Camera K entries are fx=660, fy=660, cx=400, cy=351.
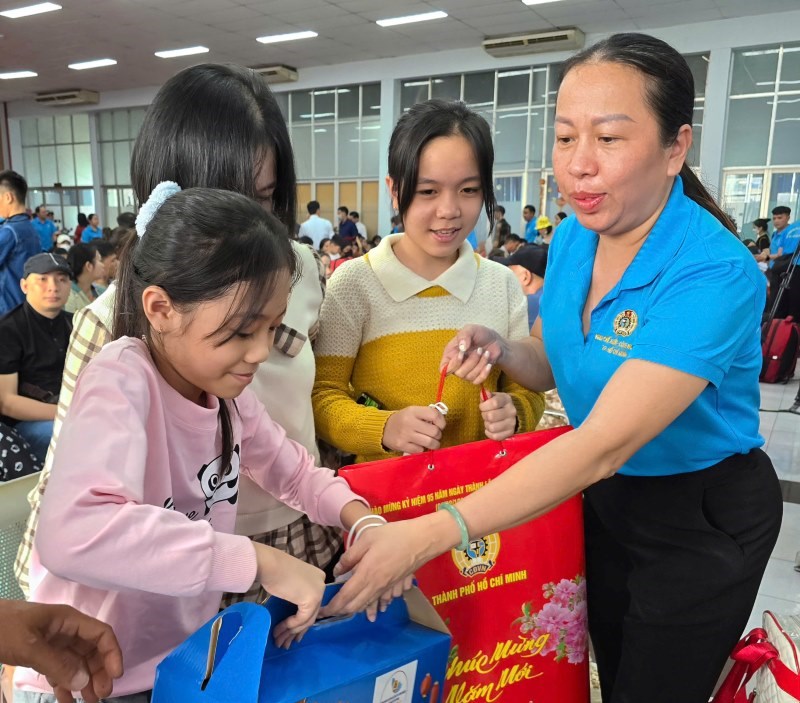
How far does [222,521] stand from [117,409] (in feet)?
0.97

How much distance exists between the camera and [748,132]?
930 centimetres

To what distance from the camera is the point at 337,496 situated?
106cm

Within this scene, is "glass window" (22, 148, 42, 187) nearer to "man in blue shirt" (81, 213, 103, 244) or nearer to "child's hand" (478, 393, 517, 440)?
"man in blue shirt" (81, 213, 103, 244)

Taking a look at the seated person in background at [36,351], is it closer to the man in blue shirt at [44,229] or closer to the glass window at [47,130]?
the man in blue shirt at [44,229]

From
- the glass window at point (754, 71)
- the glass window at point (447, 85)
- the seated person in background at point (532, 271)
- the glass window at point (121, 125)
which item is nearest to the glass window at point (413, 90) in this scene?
the glass window at point (447, 85)

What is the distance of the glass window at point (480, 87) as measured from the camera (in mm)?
10906

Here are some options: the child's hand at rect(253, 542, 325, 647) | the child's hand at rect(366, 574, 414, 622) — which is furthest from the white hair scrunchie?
the child's hand at rect(366, 574, 414, 622)

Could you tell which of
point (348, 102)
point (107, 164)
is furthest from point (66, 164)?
point (348, 102)

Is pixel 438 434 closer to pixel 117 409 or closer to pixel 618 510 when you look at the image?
pixel 618 510

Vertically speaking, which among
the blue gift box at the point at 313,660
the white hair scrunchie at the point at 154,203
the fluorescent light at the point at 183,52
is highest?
the fluorescent light at the point at 183,52

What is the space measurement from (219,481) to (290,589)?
0.80ft

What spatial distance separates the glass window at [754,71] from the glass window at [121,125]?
12.4 meters

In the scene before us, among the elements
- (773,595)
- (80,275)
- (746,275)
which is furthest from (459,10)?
(746,275)

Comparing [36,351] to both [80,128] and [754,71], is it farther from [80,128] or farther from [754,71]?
[80,128]
